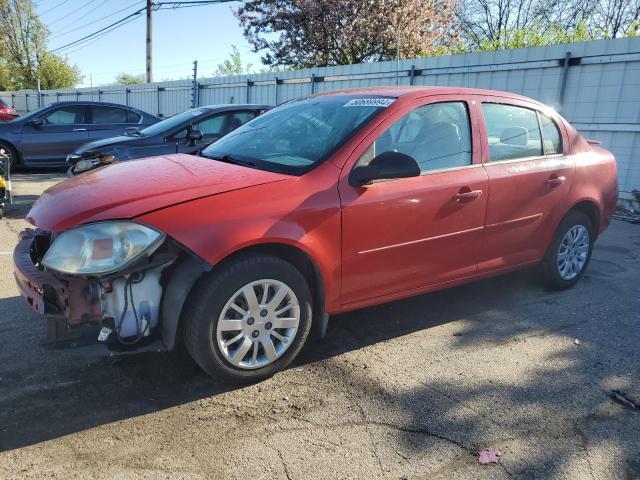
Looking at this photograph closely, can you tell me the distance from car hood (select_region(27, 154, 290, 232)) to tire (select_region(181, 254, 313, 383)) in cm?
47

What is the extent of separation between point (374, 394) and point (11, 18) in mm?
53716

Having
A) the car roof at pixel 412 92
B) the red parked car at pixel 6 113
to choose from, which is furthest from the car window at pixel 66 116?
the car roof at pixel 412 92

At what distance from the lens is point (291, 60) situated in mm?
25828

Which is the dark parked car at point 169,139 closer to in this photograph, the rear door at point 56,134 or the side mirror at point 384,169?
the rear door at point 56,134

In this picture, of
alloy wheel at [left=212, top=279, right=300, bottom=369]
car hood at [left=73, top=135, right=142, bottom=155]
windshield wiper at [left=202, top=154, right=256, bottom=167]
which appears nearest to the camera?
alloy wheel at [left=212, top=279, right=300, bottom=369]

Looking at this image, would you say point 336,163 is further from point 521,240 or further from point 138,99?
point 138,99

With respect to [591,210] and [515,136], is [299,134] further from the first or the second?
[591,210]

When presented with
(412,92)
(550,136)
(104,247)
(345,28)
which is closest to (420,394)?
(104,247)

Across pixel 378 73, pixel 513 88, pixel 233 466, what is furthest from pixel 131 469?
pixel 378 73

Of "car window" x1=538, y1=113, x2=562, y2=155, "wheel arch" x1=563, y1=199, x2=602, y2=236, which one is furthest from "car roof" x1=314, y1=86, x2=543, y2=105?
"wheel arch" x1=563, y1=199, x2=602, y2=236

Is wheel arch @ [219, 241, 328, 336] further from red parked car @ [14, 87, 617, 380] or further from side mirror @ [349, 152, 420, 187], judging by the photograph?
side mirror @ [349, 152, 420, 187]

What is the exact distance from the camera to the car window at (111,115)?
11203 millimetres

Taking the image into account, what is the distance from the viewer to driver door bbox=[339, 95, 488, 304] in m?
3.38

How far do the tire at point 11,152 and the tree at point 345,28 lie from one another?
1563 centimetres
